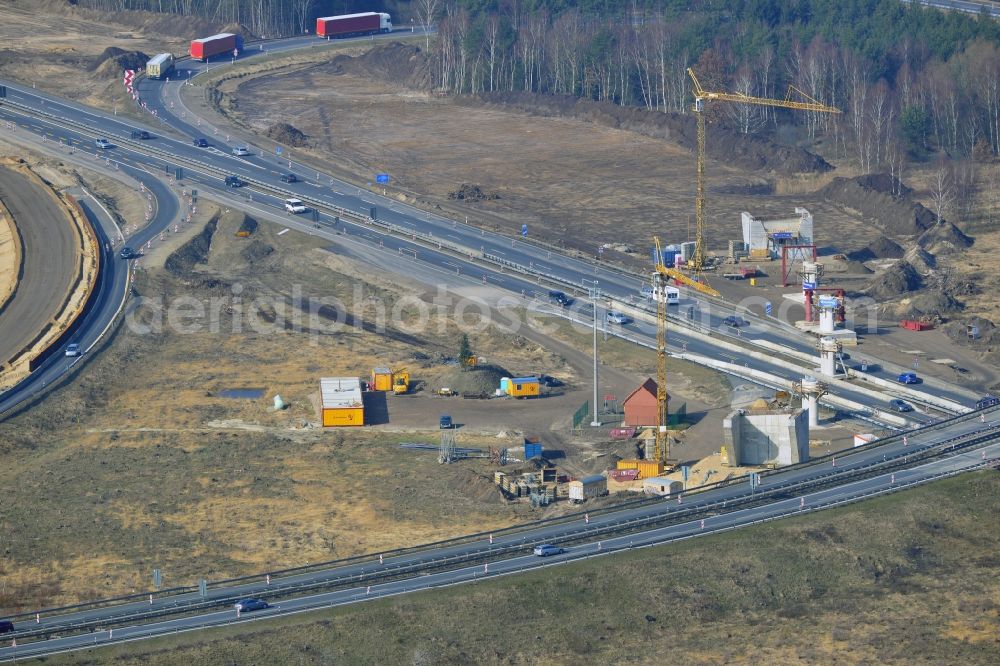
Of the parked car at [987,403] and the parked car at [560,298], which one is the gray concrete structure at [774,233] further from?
the parked car at [987,403]

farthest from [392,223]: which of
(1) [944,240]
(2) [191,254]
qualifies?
(1) [944,240]

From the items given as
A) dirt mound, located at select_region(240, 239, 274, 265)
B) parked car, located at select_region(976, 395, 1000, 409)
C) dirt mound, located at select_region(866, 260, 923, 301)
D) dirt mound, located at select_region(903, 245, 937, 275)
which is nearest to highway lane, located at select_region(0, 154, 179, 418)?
dirt mound, located at select_region(240, 239, 274, 265)

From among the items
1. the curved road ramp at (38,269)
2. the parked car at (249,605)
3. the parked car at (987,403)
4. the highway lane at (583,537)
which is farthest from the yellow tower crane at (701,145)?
the parked car at (249,605)

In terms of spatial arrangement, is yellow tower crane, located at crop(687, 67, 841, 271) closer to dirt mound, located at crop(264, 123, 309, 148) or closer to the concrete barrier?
dirt mound, located at crop(264, 123, 309, 148)

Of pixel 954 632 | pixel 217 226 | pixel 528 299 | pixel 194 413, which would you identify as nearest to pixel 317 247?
pixel 217 226

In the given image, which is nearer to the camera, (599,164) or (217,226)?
(217,226)

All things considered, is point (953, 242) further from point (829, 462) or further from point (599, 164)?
point (829, 462)
